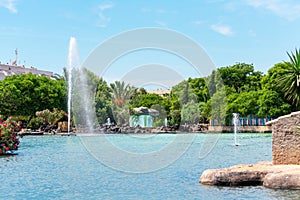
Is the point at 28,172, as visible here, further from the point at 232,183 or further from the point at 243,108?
the point at 243,108

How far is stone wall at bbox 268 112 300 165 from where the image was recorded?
51.0 feet

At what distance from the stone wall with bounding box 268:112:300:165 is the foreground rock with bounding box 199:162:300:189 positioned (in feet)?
2.05

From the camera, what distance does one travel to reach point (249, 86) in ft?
247

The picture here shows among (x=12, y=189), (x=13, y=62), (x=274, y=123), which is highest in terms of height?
(x=13, y=62)

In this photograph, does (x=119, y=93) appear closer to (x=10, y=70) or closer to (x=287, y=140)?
(x=10, y=70)

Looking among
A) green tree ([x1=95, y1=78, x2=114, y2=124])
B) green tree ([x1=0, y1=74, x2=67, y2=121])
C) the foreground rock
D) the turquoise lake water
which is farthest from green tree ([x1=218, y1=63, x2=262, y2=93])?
the foreground rock

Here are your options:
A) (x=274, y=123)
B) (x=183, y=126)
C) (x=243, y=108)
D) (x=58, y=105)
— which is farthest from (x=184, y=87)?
(x=274, y=123)

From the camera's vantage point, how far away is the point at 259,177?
46.9ft

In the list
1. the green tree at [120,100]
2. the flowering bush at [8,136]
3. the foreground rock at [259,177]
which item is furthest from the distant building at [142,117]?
the foreground rock at [259,177]

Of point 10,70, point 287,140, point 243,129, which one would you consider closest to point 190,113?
point 243,129

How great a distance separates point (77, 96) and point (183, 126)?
16.9 metres

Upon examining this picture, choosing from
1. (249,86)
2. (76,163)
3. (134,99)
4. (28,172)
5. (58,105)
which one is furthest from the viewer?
(134,99)

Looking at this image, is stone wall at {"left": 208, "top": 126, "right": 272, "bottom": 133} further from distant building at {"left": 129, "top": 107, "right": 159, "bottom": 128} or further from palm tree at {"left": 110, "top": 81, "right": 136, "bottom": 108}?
palm tree at {"left": 110, "top": 81, "right": 136, "bottom": 108}

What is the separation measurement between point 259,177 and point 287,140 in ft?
6.78
